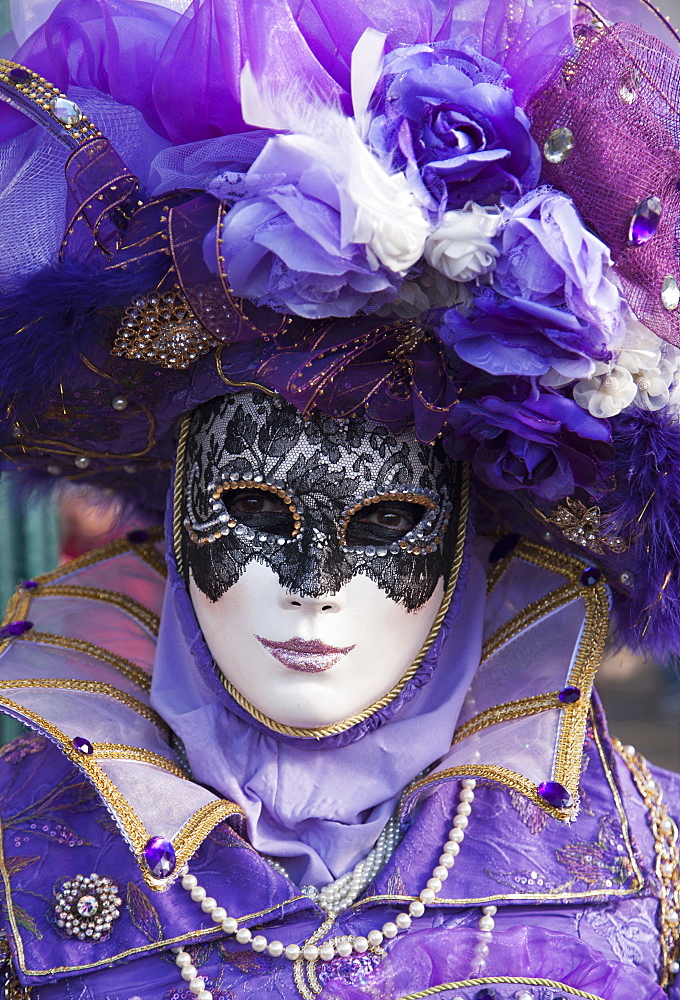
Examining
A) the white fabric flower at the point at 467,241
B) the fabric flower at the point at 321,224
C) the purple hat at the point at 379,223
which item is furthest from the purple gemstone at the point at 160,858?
the white fabric flower at the point at 467,241

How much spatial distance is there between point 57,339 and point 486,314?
0.51 metres

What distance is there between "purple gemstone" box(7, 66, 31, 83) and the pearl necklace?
995 mm

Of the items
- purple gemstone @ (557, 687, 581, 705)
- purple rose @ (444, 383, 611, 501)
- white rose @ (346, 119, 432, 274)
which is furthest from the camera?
purple gemstone @ (557, 687, 581, 705)

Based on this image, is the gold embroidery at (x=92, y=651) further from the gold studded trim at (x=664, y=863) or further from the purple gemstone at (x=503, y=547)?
the gold studded trim at (x=664, y=863)

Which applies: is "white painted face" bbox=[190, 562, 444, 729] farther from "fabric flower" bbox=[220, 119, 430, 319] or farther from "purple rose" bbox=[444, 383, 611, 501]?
"fabric flower" bbox=[220, 119, 430, 319]

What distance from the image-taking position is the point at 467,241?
1230 mm

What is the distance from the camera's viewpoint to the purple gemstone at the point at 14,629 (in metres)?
1.67

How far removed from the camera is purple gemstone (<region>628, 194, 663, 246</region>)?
48.1 inches

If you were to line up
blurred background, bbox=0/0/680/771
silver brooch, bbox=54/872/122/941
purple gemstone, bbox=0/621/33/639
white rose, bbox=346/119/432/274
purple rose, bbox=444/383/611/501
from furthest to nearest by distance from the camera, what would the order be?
blurred background, bbox=0/0/680/771 < purple gemstone, bbox=0/621/33/639 < silver brooch, bbox=54/872/122/941 < purple rose, bbox=444/383/611/501 < white rose, bbox=346/119/432/274

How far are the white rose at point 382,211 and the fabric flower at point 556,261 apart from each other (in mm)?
100

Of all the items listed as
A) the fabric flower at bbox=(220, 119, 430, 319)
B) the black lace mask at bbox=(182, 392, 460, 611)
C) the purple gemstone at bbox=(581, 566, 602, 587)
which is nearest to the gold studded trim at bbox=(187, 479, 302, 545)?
the black lace mask at bbox=(182, 392, 460, 611)

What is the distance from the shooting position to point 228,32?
1245 mm

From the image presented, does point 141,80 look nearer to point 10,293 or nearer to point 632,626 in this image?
point 10,293

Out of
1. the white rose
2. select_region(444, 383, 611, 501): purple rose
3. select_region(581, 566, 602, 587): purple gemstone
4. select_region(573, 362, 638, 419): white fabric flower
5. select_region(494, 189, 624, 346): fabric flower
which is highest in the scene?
the white rose
